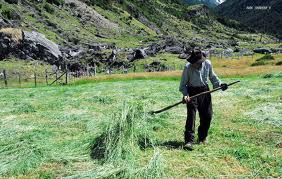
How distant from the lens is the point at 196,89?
11953mm

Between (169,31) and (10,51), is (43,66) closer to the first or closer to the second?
(10,51)

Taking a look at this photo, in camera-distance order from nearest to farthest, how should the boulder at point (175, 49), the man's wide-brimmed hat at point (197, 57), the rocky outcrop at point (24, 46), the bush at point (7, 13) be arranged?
1. the man's wide-brimmed hat at point (197, 57)
2. the rocky outcrop at point (24, 46)
3. the bush at point (7, 13)
4. the boulder at point (175, 49)

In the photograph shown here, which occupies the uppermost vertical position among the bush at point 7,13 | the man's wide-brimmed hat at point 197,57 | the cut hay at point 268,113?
the bush at point 7,13

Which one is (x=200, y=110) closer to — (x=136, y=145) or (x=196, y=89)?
(x=196, y=89)

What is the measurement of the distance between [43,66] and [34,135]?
2103 inches

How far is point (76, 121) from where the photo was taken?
53.2 feet

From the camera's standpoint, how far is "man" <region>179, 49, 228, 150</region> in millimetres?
11625

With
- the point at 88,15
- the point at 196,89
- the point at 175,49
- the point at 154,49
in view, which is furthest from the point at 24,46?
the point at 88,15

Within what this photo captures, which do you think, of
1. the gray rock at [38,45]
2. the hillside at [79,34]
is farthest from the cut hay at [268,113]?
the gray rock at [38,45]

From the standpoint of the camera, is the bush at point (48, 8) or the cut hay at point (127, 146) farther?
the bush at point (48, 8)

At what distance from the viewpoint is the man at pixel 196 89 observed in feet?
38.1

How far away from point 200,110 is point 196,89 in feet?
2.17

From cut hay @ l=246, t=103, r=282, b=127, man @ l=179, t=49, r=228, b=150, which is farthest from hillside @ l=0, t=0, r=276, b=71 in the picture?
man @ l=179, t=49, r=228, b=150

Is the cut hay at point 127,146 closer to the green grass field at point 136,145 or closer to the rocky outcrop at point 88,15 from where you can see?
the green grass field at point 136,145
